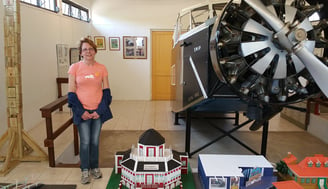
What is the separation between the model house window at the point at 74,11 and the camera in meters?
6.04

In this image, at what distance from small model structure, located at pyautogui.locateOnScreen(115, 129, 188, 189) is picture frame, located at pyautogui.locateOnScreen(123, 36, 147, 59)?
19.1 feet

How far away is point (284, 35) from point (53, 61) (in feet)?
16.3

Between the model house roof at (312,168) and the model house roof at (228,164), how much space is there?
0.18 m

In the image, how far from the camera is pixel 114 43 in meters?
7.55

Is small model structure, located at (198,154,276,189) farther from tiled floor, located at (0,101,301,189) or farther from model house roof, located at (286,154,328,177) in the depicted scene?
tiled floor, located at (0,101,301,189)

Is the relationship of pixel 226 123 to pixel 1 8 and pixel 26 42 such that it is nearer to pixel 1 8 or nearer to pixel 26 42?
pixel 26 42

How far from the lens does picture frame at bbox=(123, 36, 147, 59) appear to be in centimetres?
752

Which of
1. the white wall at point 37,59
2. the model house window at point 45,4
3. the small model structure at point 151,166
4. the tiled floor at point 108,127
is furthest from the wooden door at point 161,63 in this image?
the small model structure at point 151,166

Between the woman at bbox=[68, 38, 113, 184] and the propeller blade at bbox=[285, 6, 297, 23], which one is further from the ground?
the propeller blade at bbox=[285, 6, 297, 23]

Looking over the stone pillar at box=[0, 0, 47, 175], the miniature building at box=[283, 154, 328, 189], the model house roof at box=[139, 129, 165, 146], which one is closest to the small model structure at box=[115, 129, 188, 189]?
the model house roof at box=[139, 129, 165, 146]

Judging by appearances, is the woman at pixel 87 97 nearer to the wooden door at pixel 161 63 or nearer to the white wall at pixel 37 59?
the white wall at pixel 37 59

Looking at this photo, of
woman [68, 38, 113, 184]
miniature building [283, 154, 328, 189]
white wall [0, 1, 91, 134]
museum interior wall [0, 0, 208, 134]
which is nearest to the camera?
miniature building [283, 154, 328, 189]

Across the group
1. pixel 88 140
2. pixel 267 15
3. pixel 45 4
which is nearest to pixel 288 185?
pixel 267 15

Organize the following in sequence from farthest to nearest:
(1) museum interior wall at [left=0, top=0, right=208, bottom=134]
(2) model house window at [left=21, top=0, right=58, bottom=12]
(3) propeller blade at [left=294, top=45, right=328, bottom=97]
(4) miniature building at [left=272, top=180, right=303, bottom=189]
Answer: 1. (1) museum interior wall at [left=0, top=0, right=208, bottom=134]
2. (2) model house window at [left=21, top=0, right=58, bottom=12]
3. (4) miniature building at [left=272, top=180, right=303, bottom=189]
4. (3) propeller blade at [left=294, top=45, right=328, bottom=97]
